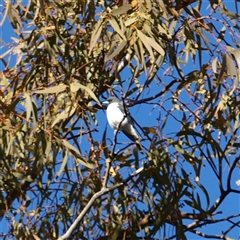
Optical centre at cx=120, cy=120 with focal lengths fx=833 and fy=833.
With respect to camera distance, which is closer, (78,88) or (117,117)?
(78,88)

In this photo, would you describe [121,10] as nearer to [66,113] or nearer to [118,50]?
[118,50]

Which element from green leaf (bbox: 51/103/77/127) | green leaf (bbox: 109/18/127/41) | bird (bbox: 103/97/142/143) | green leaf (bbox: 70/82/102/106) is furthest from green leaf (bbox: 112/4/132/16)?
bird (bbox: 103/97/142/143)

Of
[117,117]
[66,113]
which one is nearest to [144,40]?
[66,113]

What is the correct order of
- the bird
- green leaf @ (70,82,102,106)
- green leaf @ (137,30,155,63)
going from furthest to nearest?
the bird → green leaf @ (70,82,102,106) → green leaf @ (137,30,155,63)

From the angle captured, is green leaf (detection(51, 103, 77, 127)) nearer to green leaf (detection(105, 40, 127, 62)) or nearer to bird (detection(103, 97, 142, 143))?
green leaf (detection(105, 40, 127, 62))

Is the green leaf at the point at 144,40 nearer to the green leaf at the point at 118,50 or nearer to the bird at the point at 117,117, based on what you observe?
the green leaf at the point at 118,50

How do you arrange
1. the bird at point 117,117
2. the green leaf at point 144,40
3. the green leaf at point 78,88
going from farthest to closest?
the bird at point 117,117, the green leaf at point 78,88, the green leaf at point 144,40

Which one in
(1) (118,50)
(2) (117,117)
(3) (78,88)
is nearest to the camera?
(1) (118,50)

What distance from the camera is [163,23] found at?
2.83 metres

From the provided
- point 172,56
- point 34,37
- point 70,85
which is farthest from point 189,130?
point 34,37

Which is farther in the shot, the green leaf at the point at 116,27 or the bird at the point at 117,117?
the bird at the point at 117,117

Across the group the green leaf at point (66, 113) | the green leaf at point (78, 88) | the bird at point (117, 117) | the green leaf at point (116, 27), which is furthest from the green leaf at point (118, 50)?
the bird at point (117, 117)

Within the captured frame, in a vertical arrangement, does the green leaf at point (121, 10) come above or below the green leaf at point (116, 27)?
above

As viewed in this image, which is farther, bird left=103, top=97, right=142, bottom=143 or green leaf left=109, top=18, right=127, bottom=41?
bird left=103, top=97, right=142, bottom=143
